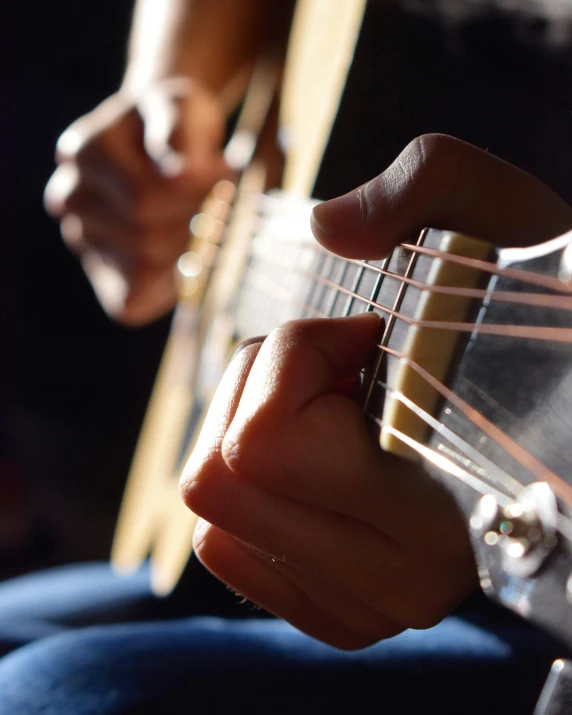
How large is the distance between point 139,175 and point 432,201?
575 millimetres

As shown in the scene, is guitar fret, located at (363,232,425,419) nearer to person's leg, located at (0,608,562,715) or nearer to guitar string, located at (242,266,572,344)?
guitar string, located at (242,266,572,344)

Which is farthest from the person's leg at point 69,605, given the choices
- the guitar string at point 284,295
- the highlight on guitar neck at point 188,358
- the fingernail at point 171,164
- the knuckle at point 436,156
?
the knuckle at point 436,156

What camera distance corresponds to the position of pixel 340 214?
11.7 inches

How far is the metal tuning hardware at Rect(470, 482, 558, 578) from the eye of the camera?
0.20m

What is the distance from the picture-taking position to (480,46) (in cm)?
36

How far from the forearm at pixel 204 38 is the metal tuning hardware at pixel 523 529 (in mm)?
809

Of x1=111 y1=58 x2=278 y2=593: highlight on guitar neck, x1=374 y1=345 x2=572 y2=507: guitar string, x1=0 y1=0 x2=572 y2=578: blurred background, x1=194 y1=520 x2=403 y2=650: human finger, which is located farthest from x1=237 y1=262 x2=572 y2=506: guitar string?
x1=0 y1=0 x2=572 y2=578: blurred background

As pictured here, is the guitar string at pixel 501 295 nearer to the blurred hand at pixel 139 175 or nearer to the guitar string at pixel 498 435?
the guitar string at pixel 498 435

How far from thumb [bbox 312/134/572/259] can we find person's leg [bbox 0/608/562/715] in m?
0.26

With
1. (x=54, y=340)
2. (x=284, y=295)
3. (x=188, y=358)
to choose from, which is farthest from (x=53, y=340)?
(x=284, y=295)

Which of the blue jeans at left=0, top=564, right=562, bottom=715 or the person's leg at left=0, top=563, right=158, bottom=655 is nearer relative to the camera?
the blue jeans at left=0, top=564, right=562, bottom=715

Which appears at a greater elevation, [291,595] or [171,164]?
[171,164]

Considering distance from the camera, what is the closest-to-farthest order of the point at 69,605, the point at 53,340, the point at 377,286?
the point at 377,286
the point at 69,605
the point at 53,340

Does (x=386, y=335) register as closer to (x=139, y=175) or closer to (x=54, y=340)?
(x=139, y=175)
